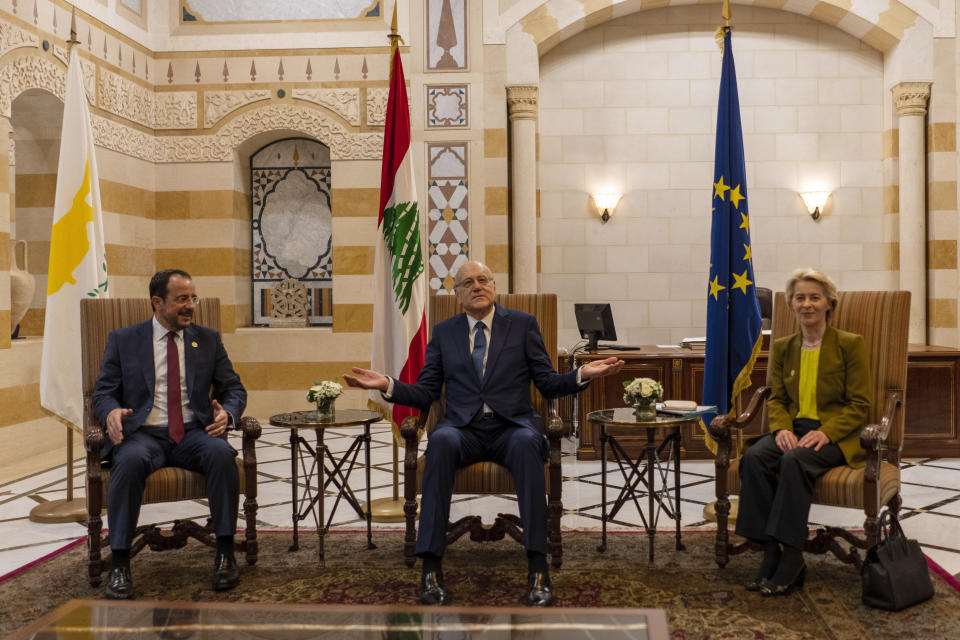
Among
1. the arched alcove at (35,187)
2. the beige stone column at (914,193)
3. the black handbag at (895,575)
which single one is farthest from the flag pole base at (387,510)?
the beige stone column at (914,193)

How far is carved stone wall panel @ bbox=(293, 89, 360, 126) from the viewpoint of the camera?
8.02m

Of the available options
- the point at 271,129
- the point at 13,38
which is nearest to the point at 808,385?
the point at 13,38

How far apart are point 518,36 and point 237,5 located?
9.36 feet

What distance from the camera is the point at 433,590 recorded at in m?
3.21

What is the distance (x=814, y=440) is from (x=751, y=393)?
8.36 feet

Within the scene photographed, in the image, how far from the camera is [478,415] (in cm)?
368

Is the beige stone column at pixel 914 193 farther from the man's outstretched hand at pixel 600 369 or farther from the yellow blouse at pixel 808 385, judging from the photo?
the man's outstretched hand at pixel 600 369

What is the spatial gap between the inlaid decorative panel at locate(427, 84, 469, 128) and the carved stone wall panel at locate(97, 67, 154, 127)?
2.77 metres

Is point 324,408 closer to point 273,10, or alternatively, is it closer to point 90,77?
point 90,77

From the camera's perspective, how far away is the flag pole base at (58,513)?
176 inches

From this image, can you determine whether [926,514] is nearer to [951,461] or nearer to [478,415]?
[951,461]

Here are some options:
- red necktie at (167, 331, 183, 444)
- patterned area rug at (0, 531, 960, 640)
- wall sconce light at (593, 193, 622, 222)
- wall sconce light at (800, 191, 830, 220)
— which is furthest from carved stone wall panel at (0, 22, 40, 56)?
wall sconce light at (800, 191, 830, 220)

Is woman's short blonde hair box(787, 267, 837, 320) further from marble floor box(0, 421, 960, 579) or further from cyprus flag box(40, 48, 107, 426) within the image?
cyprus flag box(40, 48, 107, 426)

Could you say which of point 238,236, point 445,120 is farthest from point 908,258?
point 238,236
